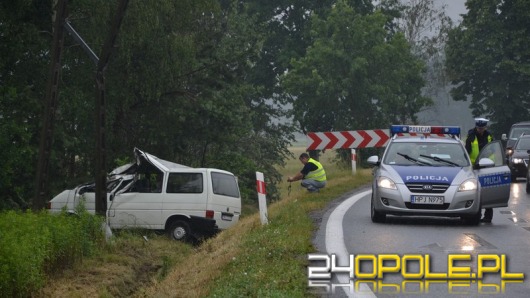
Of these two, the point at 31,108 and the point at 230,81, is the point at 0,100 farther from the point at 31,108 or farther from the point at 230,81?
the point at 230,81

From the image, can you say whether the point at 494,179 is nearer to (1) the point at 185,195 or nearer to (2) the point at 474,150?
(2) the point at 474,150

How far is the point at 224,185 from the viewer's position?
93.5 feet

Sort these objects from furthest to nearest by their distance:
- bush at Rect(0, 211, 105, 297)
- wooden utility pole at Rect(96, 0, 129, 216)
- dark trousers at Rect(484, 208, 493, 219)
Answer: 1. wooden utility pole at Rect(96, 0, 129, 216)
2. dark trousers at Rect(484, 208, 493, 219)
3. bush at Rect(0, 211, 105, 297)

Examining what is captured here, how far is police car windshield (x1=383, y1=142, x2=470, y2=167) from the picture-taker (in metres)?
19.1

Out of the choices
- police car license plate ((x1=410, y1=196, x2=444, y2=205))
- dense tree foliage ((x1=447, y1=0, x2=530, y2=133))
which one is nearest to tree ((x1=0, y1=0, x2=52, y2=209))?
police car license plate ((x1=410, y1=196, x2=444, y2=205))

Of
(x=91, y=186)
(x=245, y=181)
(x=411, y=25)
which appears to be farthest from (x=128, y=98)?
(x=411, y=25)

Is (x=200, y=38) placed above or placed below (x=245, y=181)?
above

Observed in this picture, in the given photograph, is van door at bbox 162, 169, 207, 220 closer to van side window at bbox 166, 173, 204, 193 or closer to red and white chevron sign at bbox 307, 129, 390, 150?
van side window at bbox 166, 173, 204, 193

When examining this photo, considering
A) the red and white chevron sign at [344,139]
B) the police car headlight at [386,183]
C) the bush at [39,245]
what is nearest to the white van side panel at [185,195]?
the red and white chevron sign at [344,139]

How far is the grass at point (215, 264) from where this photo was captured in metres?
11.3

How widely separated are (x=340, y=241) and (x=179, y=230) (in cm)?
1257

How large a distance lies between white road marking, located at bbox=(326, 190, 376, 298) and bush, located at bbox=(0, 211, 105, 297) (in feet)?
12.9

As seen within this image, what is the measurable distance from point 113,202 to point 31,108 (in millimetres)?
6839

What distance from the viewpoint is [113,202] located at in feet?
90.9
